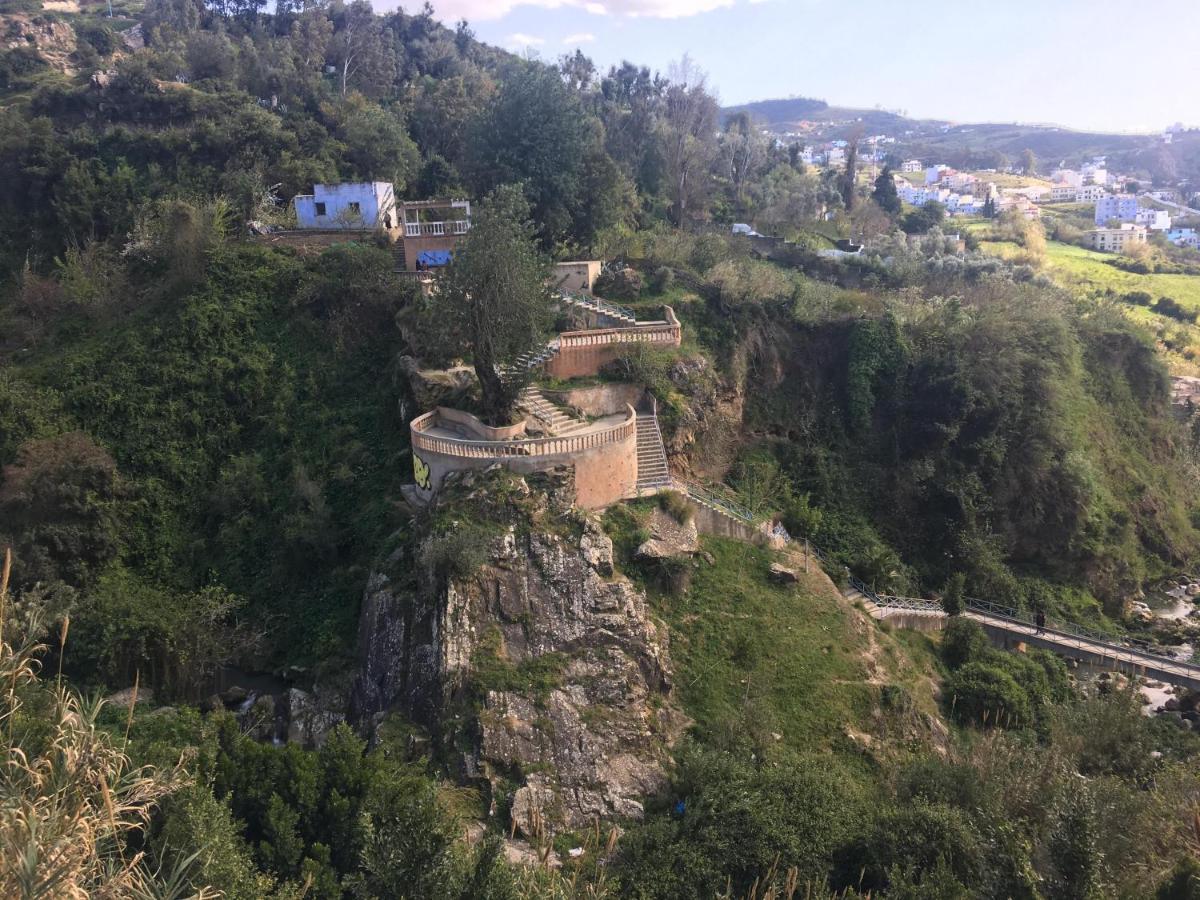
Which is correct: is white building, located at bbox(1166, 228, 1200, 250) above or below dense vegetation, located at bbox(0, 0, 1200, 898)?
above

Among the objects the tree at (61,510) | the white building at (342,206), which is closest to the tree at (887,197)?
the white building at (342,206)

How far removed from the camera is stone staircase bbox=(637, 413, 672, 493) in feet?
79.6

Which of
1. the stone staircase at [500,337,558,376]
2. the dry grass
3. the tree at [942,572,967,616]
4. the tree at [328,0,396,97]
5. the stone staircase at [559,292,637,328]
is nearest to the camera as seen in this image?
the dry grass

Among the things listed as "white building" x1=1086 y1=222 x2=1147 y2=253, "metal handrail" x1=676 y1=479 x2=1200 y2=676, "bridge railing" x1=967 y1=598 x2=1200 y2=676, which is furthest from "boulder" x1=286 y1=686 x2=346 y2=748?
"white building" x1=1086 y1=222 x2=1147 y2=253

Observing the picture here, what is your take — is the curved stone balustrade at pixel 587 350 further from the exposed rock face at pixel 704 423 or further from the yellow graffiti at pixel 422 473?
the yellow graffiti at pixel 422 473

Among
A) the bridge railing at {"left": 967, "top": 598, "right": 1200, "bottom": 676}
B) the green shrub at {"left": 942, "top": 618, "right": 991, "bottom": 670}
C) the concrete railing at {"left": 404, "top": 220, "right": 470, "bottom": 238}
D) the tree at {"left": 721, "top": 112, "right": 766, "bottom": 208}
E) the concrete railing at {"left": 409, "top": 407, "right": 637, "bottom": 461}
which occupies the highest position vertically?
the tree at {"left": 721, "top": 112, "right": 766, "bottom": 208}

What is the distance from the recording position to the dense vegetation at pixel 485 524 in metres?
13.3

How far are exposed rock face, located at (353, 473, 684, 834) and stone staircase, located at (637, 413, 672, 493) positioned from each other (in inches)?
139

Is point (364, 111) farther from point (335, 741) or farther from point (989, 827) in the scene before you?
point (989, 827)

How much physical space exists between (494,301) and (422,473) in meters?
5.40

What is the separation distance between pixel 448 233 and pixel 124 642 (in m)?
19.8

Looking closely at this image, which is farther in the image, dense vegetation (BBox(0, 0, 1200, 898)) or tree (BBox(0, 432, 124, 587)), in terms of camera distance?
tree (BBox(0, 432, 124, 587))

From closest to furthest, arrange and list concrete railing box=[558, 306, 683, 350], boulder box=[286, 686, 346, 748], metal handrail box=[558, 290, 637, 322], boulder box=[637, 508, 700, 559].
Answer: boulder box=[286, 686, 346, 748], boulder box=[637, 508, 700, 559], concrete railing box=[558, 306, 683, 350], metal handrail box=[558, 290, 637, 322]

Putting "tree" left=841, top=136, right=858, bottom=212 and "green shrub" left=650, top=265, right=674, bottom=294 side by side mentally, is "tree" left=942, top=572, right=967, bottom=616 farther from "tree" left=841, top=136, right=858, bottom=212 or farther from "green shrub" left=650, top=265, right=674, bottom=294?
"tree" left=841, top=136, right=858, bottom=212
